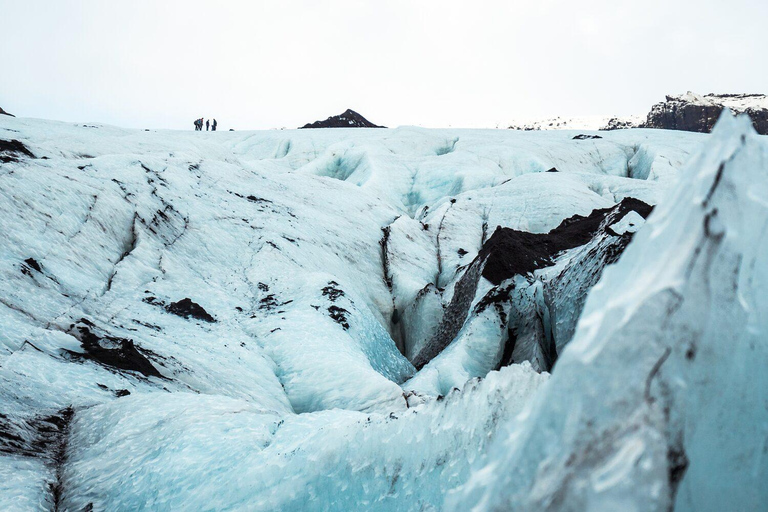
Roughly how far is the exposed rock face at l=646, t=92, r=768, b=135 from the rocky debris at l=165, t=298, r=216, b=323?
4999 centimetres

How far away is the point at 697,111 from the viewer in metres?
48.3

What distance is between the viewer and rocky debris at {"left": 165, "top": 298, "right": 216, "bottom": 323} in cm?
760

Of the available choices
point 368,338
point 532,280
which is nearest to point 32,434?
point 368,338

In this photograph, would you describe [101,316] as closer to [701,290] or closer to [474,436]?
[474,436]

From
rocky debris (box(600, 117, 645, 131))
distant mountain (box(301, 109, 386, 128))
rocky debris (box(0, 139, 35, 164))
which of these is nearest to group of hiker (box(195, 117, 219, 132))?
distant mountain (box(301, 109, 386, 128))

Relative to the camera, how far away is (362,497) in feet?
11.2

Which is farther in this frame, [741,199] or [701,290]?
[741,199]

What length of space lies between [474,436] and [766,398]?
1708 millimetres

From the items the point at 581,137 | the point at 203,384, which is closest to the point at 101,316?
the point at 203,384

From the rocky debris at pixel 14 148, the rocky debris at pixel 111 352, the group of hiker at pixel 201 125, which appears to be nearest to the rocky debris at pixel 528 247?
the rocky debris at pixel 111 352

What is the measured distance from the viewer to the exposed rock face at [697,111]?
47250 millimetres

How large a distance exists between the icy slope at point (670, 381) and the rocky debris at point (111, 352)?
467 cm

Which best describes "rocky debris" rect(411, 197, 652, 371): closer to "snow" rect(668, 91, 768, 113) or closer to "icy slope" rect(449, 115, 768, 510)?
"icy slope" rect(449, 115, 768, 510)

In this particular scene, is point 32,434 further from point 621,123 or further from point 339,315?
point 621,123
